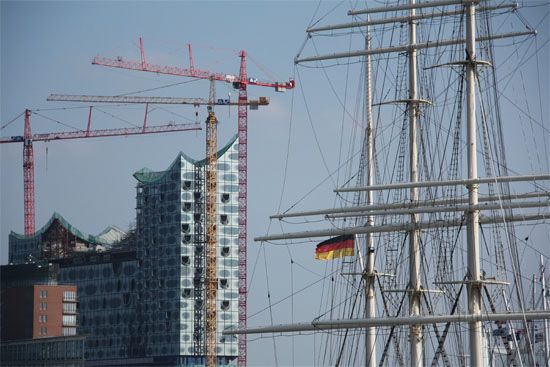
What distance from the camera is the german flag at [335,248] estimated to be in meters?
106

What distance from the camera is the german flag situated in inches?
4186

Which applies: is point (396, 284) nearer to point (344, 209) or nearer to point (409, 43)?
point (344, 209)

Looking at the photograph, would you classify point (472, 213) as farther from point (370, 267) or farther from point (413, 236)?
point (370, 267)

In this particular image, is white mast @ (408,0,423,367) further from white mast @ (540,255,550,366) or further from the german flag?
white mast @ (540,255,550,366)

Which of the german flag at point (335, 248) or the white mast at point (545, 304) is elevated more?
the german flag at point (335, 248)

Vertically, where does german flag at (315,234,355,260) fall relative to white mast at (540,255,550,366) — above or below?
above

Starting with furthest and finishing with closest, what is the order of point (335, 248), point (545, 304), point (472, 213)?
point (545, 304)
point (335, 248)
point (472, 213)

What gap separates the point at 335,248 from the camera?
10775cm

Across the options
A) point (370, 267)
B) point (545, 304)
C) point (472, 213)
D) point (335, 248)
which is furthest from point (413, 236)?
point (545, 304)

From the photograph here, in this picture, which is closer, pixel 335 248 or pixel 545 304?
pixel 335 248

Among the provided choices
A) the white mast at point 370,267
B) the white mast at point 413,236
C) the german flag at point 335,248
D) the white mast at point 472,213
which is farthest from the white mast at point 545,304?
the white mast at point 472,213

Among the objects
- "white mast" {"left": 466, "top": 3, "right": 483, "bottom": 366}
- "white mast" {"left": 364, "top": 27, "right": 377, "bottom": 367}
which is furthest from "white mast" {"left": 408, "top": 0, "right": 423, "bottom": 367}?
"white mast" {"left": 364, "top": 27, "right": 377, "bottom": 367}

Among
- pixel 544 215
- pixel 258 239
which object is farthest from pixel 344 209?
pixel 544 215

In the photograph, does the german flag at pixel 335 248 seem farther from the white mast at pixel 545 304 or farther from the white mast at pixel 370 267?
the white mast at pixel 545 304
